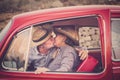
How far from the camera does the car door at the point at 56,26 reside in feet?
11.2

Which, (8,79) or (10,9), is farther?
(10,9)

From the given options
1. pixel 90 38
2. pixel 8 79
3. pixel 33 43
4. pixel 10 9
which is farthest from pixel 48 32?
pixel 10 9

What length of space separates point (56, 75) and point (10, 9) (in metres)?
12.3

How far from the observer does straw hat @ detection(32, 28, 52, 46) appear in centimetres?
349

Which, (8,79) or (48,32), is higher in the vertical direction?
(48,32)

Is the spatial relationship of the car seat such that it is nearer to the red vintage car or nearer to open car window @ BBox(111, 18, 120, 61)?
the red vintage car

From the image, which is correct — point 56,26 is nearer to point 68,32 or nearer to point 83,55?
point 68,32

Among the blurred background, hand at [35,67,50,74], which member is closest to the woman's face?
hand at [35,67,50,74]

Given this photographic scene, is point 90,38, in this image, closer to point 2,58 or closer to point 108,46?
point 108,46

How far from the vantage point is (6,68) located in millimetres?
3445

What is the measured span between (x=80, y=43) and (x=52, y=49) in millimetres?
368

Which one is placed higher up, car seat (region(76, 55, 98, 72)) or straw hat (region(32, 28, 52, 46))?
straw hat (region(32, 28, 52, 46))

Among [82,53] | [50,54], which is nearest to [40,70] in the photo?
[50,54]

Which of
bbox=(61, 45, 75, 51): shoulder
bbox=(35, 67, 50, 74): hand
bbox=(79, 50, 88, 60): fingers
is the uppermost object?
bbox=(61, 45, 75, 51): shoulder
